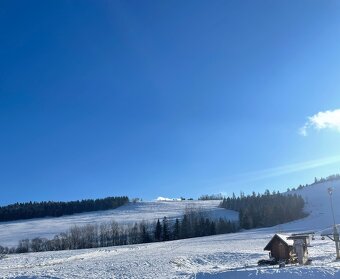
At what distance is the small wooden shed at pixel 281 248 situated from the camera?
144 ft

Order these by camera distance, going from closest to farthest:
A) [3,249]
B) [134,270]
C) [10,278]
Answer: [10,278], [134,270], [3,249]

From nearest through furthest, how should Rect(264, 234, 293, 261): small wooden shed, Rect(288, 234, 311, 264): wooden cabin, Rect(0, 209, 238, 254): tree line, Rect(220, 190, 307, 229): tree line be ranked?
Rect(288, 234, 311, 264): wooden cabin < Rect(264, 234, 293, 261): small wooden shed < Rect(0, 209, 238, 254): tree line < Rect(220, 190, 307, 229): tree line

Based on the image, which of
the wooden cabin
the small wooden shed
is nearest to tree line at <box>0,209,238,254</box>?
the small wooden shed

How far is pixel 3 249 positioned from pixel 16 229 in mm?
62785

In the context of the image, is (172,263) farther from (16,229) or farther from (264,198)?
(16,229)

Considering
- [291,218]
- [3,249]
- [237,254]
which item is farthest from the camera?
[291,218]

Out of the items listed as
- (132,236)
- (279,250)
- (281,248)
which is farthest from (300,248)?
(132,236)

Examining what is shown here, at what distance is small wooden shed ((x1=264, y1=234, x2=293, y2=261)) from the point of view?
144 ft

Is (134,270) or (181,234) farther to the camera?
(181,234)

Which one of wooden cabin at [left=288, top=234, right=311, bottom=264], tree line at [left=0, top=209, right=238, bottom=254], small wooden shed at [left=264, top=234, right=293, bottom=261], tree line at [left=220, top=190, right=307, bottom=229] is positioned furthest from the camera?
tree line at [left=220, top=190, right=307, bottom=229]

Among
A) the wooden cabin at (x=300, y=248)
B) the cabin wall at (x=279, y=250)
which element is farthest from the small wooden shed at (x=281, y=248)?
the wooden cabin at (x=300, y=248)

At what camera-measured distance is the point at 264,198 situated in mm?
186000

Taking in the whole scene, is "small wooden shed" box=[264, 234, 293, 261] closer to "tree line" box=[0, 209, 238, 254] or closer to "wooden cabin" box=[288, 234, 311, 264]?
"wooden cabin" box=[288, 234, 311, 264]

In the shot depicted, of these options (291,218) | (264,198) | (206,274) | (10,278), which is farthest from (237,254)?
(264,198)
